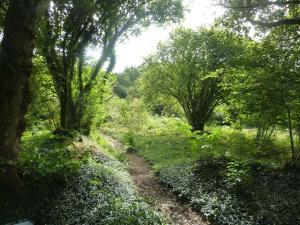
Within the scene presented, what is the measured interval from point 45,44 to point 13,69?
4522mm

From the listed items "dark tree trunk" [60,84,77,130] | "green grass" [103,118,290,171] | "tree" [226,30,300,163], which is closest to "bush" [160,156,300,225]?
"green grass" [103,118,290,171]

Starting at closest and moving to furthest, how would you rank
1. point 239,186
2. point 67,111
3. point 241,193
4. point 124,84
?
point 241,193
point 239,186
point 67,111
point 124,84

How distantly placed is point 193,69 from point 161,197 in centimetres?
1565

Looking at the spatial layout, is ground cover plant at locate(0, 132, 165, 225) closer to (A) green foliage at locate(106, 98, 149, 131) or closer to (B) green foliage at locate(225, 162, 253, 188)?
(B) green foliage at locate(225, 162, 253, 188)

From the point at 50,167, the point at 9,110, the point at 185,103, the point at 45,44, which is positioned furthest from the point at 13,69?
the point at 185,103

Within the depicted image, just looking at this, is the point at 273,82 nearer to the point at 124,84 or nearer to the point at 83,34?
the point at 83,34

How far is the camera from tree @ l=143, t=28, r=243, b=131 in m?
22.2

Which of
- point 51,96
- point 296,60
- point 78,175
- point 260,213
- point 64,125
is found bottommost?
point 260,213

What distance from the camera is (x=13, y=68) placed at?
5625 mm

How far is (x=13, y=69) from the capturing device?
5629mm

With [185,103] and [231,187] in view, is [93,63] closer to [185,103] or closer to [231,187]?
[231,187]

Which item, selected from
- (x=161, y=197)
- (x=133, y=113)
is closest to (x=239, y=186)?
(x=161, y=197)

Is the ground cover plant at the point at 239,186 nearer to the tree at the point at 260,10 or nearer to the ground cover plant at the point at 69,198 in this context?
the ground cover plant at the point at 69,198

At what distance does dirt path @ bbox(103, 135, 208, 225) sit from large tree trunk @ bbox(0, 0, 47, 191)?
442 centimetres
